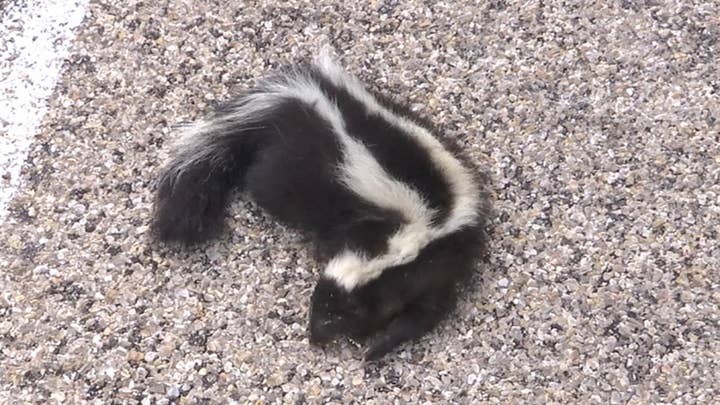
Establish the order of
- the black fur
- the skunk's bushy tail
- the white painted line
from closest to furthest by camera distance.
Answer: the black fur → the skunk's bushy tail → the white painted line

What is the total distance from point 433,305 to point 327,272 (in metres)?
0.31


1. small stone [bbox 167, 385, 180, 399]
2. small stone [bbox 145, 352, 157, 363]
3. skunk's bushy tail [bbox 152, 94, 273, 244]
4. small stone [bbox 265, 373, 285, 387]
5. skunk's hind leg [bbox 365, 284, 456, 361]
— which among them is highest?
skunk's bushy tail [bbox 152, 94, 273, 244]

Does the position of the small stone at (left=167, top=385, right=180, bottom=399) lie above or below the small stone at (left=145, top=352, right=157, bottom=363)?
below

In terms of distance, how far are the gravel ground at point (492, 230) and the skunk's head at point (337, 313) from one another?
0.07m

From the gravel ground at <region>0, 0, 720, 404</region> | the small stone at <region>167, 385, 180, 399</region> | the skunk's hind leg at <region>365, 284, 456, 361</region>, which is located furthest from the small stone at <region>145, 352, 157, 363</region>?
the skunk's hind leg at <region>365, 284, 456, 361</region>

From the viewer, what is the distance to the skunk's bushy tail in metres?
2.43

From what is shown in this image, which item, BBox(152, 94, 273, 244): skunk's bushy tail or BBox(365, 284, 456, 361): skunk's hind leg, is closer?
BBox(365, 284, 456, 361): skunk's hind leg

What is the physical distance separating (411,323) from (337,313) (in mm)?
206

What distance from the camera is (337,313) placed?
2242 mm

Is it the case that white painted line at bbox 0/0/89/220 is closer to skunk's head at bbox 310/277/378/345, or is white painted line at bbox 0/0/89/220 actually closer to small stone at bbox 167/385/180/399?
small stone at bbox 167/385/180/399

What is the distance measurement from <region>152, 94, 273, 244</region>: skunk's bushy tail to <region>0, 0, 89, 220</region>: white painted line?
0.51 meters

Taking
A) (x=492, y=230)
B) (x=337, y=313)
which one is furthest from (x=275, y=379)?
(x=492, y=230)

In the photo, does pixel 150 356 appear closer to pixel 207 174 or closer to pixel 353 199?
pixel 207 174

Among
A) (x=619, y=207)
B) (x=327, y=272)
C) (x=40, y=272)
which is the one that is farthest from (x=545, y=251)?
(x=40, y=272)
